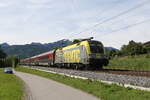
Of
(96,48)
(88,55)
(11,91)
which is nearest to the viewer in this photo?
(11,91)

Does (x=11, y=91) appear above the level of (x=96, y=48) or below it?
below

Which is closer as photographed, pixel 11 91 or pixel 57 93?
pixel 57 93

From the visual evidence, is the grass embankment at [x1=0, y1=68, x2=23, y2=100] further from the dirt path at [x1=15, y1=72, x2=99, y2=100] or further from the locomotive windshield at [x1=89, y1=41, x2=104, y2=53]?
the locomotive windshield at [x1=89, y1=41, x2=104, y2=53]

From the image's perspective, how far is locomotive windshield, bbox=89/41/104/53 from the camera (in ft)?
114

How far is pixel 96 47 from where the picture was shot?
3528 centimetres

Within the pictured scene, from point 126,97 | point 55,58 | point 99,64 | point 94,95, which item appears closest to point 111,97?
point 126,97

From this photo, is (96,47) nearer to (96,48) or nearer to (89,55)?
(96,48)

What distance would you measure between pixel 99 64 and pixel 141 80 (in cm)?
1640

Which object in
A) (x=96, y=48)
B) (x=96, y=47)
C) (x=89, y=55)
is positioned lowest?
(x=89, y=55)

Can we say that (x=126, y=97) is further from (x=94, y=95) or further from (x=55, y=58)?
(x=55, y=58)

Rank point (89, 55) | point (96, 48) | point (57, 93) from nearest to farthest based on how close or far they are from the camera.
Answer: point (57, 93), point (89, 55), point (96, 48)

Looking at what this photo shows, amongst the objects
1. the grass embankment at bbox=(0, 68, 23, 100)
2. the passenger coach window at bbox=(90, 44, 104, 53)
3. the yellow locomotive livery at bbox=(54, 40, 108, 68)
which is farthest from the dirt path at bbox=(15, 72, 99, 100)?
the passenger coach window at bbox=(90, 44, 104, 53)

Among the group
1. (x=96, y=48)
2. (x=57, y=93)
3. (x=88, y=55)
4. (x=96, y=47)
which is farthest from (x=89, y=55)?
(x=57, y=93)

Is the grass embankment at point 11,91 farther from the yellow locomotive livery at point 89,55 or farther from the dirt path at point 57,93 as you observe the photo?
the yellow locomotive livery at point 89,55
